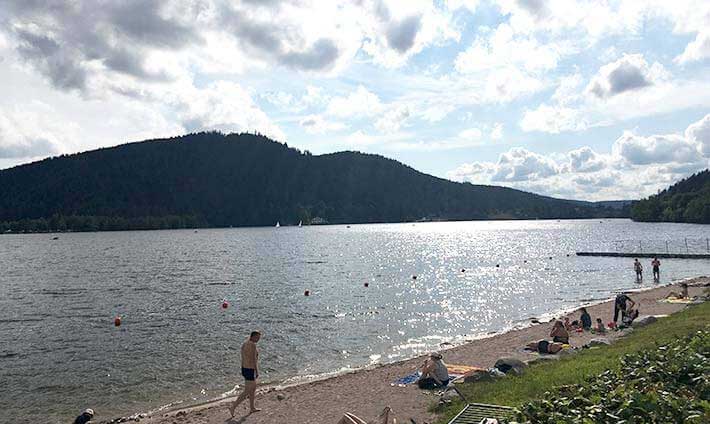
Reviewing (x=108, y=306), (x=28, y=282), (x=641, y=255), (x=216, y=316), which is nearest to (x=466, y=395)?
(x=216, y=316)

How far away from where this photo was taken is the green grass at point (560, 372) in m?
12.8

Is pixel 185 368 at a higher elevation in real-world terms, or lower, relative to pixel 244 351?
lower

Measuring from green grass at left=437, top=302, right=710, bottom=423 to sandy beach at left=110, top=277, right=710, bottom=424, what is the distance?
1.34 meters

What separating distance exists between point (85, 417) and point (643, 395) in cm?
1624

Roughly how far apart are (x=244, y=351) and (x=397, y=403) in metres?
4.71

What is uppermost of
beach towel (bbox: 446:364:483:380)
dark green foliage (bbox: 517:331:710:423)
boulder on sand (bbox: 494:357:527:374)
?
dark green foliage (bbox: 517:331:710:423)

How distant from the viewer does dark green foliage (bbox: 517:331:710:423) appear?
7.68m

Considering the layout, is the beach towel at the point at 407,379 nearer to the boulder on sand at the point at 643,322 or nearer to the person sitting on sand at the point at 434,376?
the person sitting on sand at the point at 434,376

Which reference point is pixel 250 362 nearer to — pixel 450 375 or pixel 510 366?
pixel 450 375

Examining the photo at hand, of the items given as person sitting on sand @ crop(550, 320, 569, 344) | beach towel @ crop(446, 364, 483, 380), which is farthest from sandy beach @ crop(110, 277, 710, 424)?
beach towel @ crop(446, 364, 483, 380)

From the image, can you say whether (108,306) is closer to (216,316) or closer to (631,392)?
(216,316)

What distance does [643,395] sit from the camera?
324 inches

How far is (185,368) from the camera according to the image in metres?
23.9

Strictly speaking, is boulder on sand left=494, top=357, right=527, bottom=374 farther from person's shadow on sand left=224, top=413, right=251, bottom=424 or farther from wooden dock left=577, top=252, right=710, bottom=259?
wooden dock left=577, top=252, right=710, bottom=259
